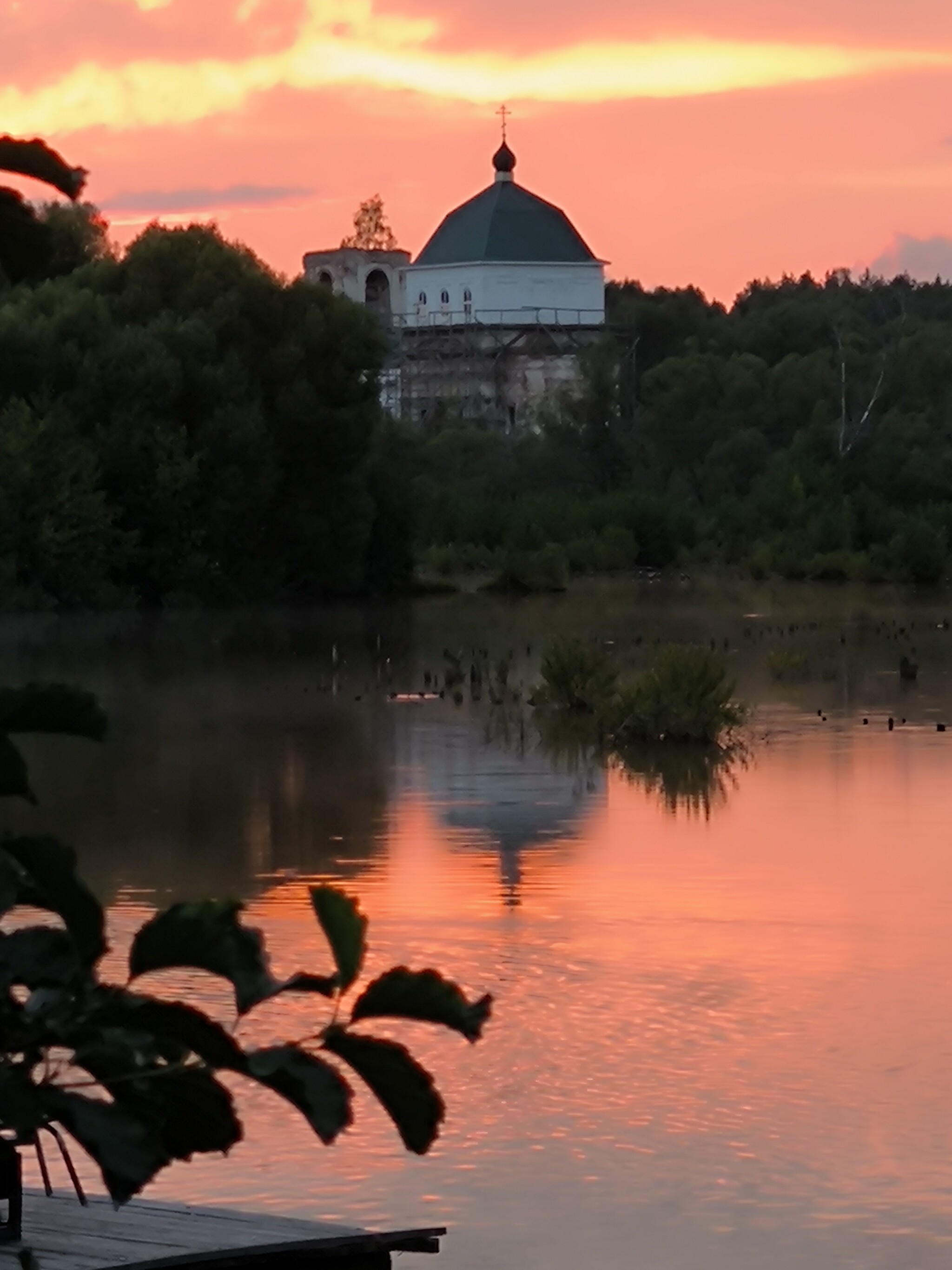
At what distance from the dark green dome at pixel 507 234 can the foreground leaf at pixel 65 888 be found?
75.7 m

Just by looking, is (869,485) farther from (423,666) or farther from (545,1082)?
(545,1082)

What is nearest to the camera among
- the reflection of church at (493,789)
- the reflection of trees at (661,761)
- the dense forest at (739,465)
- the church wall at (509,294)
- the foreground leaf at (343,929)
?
the foreground leaf at (343,929)

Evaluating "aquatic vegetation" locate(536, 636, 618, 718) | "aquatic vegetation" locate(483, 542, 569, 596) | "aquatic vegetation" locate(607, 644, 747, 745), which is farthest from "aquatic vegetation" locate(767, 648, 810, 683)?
"aquatic vegetation" locate(483, 542, 569, 596)

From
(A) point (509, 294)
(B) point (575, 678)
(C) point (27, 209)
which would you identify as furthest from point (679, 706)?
(A) point (509, 294)

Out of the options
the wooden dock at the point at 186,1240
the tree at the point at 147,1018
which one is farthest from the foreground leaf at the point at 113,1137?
the wooden dock at the point at 186,1240

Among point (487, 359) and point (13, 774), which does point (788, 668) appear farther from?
point (487, 359)

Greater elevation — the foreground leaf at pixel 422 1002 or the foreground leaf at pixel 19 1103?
the foreground leaf at pixel 422 1002

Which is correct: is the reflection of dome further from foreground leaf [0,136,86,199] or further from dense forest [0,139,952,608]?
dense forest [0,139,952,608]

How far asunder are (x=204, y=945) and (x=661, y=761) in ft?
51.7

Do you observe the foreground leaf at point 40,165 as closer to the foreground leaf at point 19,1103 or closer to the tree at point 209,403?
the foreground leaf at point 19,1103

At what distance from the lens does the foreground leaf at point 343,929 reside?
186cm

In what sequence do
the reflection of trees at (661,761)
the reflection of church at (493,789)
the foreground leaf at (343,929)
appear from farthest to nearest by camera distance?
1. the reflection of trees at (661,761)
2. the reflection of church at (493,789)
3. the foreground leaf at (343,929)

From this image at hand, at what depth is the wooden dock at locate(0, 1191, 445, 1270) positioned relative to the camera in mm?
4277

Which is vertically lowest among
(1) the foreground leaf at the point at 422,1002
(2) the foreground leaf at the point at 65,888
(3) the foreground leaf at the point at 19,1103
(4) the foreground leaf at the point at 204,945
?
(3) the foreground leaf at the point at 19,1103
